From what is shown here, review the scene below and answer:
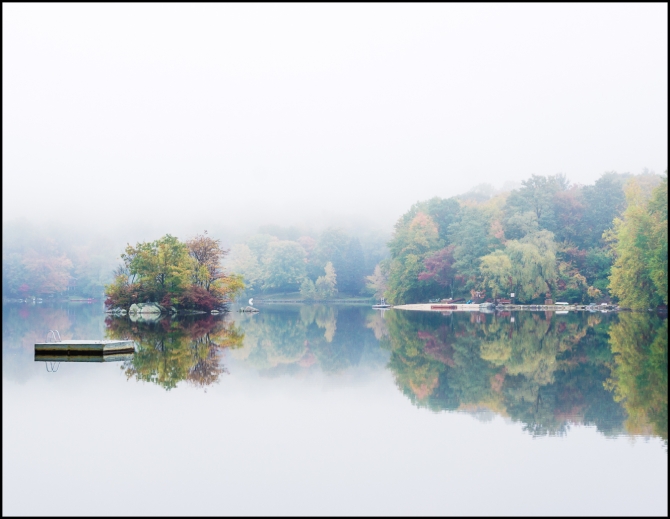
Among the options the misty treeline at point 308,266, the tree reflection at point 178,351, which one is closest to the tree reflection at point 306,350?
the tree reflection at point 178,351

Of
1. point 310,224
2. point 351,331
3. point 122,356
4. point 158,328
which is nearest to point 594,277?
point 351,331

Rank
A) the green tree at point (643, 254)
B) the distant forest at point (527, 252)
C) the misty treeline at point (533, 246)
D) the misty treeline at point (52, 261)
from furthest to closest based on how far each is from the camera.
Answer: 1. the misty treeline at point (52, 261)
2. the misty treeline at point (533, 246)
3. the distant forest at point (527, 252)
4. the green tree at point (643, 254)

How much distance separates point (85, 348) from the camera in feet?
74.3

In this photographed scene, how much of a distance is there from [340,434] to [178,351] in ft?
43.6

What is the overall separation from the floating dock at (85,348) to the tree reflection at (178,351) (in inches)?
23.4

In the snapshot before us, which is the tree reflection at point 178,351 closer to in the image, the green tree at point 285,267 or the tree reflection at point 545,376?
the tree reflection at point 545,376

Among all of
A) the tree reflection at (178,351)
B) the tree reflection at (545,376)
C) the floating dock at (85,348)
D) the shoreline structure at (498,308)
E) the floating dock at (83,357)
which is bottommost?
the shoreline structure at (498,308)

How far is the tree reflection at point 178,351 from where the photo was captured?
58.4 ft

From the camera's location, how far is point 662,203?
151 ft

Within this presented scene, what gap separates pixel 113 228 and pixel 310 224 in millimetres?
39326

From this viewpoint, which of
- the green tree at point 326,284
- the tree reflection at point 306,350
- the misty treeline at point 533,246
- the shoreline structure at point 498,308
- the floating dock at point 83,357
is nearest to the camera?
the tree reflection at point 306,350

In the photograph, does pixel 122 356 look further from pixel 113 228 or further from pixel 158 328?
pixel 113 228

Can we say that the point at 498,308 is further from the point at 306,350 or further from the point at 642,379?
the point at 642,379

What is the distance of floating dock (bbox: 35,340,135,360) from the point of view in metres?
22.3
